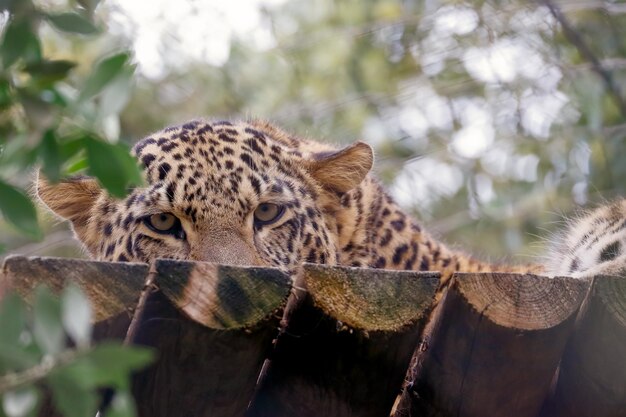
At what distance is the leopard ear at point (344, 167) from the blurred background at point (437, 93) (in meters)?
2.52

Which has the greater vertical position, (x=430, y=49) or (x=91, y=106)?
(x=91, y=106)

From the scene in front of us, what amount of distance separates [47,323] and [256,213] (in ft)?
11.2

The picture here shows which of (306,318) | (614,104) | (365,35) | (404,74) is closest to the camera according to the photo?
(306,318)

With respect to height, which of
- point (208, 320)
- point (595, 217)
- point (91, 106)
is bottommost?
point (595, 217)

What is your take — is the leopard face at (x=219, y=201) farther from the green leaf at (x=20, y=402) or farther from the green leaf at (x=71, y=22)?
the green leaf at (x=20, y=402)

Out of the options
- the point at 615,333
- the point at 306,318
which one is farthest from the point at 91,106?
the point at 615,333

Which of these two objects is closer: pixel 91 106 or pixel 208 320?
pixel 91 106

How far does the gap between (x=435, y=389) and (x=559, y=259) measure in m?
2.34

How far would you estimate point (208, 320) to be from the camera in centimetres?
315

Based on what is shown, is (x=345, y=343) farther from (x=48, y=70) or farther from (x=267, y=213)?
(x=267, y=213)

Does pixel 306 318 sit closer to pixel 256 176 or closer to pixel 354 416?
pixel 354 416

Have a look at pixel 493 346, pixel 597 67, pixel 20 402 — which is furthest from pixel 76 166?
pixel 597 67

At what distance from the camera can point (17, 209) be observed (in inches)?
95.3

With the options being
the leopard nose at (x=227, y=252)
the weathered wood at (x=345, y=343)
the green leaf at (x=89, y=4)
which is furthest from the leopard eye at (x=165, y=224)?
the green leaf at (x=89, y=4)
